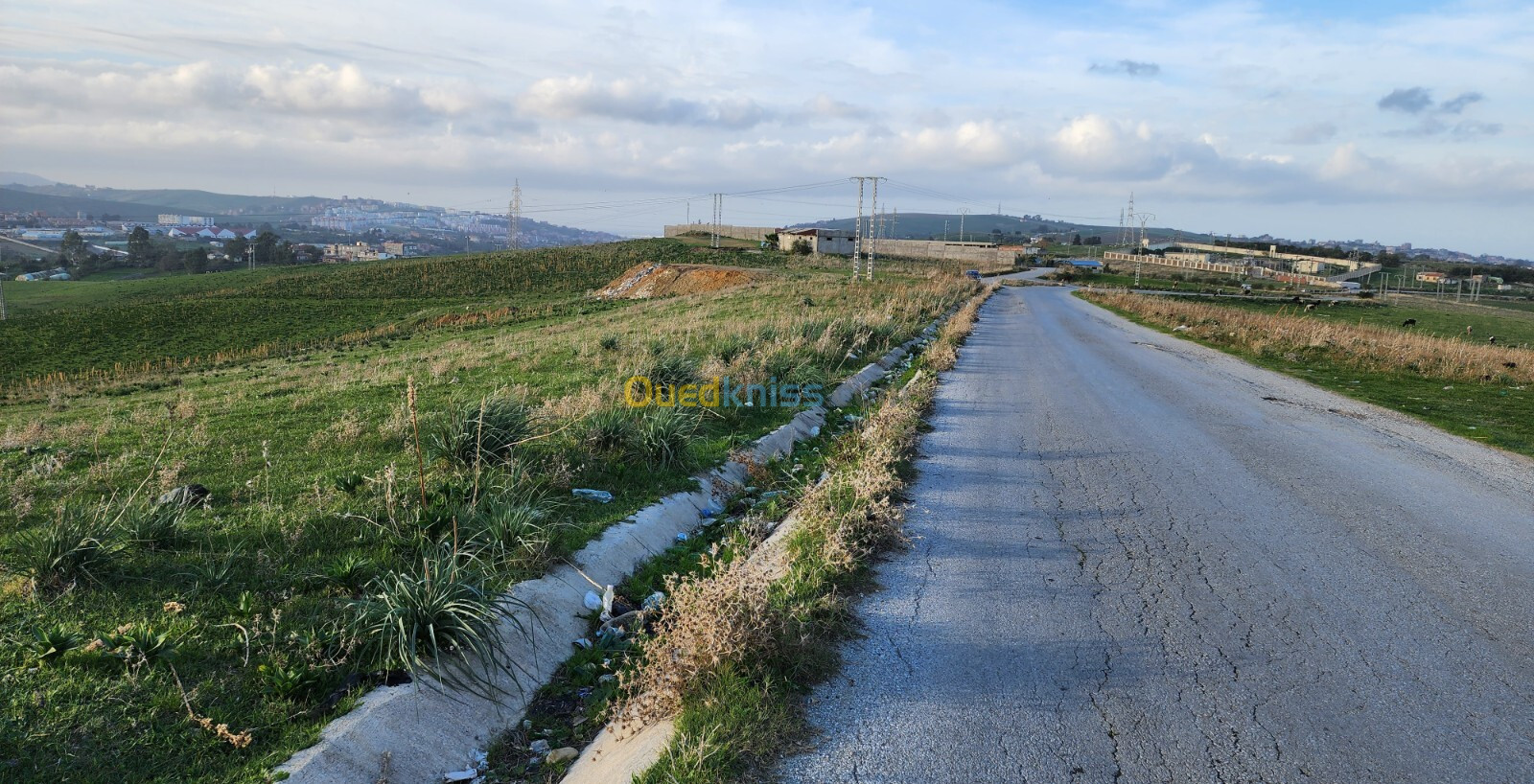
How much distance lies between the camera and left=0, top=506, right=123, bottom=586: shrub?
493cm

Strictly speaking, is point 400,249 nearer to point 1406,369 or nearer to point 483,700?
point 1406,369

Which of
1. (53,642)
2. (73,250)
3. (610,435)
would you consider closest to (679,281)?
(610,435)

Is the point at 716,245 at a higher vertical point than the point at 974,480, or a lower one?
higher

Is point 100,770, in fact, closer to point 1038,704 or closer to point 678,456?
point 1038,704

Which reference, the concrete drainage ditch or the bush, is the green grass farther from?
the concrete drainage ditch

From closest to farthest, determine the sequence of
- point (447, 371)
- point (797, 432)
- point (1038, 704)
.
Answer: point (1038, 704), point (797, 432), point (447, 371)

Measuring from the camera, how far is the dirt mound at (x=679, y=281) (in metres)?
52.9

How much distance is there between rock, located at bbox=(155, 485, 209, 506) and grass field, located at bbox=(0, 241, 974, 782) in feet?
0.43

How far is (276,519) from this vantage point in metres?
6.27

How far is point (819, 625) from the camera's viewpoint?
4840 millimetres

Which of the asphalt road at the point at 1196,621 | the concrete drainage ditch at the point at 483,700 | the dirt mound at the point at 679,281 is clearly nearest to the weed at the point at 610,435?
the concrete drainage ditch at the point at 483,700

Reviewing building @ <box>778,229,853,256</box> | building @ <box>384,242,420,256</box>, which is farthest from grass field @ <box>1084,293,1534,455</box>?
building @ <box>384,242,420,256</box>

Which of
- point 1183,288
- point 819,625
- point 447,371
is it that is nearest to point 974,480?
point 819,625

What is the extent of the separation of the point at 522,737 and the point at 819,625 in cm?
176
